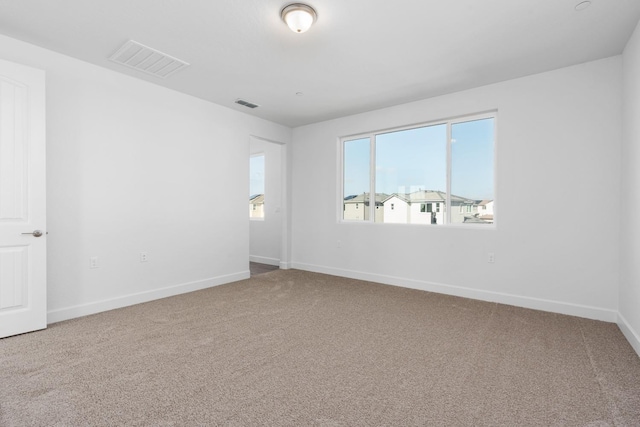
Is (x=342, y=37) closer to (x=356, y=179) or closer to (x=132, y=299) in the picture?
(x=356, y=179)

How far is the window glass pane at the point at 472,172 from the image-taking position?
12.8ft

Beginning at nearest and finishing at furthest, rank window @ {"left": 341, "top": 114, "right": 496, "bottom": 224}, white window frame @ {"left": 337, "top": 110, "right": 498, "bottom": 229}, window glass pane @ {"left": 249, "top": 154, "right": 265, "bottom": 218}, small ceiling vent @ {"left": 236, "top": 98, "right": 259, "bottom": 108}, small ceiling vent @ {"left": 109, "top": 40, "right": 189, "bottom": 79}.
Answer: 1. small ceiling vent @ {"left": 109, "top": 40, "right": 189, "bottom": 79}
2. white window frame @ {"left": 337, "top": 110, "right": 498, "bottom": 229}
3. window @ {"left": 341, "top": 114, "right": 496, "bottom": 224}
4. small ceiling vent @ {"left": 236, "top": 98, "right": 259, "bottom": 108}
5. window glass pane @ {"left": 249, "top": 154, "right": 265, "bottom": 218}

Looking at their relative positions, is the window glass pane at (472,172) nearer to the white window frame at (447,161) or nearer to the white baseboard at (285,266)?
the white window frame at (447,161)

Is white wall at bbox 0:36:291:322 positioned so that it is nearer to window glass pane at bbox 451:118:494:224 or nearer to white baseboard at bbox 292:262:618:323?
white baseboard at bbox 292:262:618:323

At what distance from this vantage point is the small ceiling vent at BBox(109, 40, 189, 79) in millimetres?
2916

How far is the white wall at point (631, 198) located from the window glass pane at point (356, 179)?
2.98 m

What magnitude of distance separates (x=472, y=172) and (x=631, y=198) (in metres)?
1.59

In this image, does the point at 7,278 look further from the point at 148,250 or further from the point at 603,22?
the point at 603,22

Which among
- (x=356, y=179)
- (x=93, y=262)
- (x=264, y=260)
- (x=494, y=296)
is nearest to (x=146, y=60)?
(x=93, y=262)

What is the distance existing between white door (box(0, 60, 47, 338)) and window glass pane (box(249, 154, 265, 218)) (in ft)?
13.1

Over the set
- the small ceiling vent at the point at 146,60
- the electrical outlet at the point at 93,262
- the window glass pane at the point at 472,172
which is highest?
the small ceiling vent at the point at 146,60

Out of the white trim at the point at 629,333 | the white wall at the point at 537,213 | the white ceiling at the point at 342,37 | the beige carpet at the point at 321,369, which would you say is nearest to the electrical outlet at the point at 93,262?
the beige carpet at the point at 321,369

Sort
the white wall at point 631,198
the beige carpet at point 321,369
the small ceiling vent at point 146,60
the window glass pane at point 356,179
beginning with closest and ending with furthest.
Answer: the beige carpet at point 321,369
the white wall at point 631,198
the small ceiling vent at point 146,60
the window glass pane at point 356,179

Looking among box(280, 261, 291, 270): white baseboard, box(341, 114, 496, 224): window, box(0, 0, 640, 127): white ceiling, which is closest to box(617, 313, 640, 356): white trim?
box(341, 114, 496, 224): window
